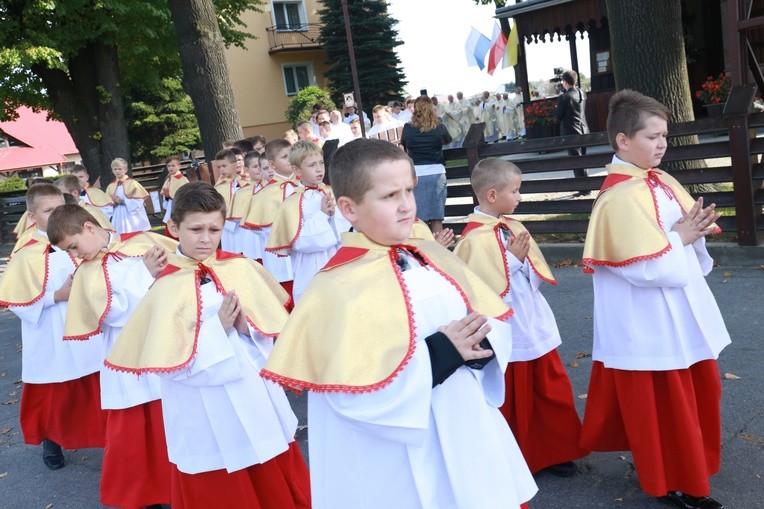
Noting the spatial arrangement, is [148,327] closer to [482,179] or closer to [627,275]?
[482,179]

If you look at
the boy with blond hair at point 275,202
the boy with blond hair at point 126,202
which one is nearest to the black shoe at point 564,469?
the boy with blond hair at point 275,202

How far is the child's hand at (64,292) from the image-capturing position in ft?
19.0

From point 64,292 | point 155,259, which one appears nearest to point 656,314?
point 155,259

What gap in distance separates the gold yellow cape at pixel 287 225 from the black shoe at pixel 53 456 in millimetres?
2462

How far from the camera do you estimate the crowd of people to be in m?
2.87

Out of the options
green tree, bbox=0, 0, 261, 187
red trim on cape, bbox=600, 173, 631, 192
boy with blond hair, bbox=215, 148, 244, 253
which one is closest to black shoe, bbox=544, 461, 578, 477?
red trim on cape, bbox=600, 173, 631, 192

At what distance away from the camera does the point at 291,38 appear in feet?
146

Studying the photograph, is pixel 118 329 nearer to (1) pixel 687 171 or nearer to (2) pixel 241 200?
(2) pixel 241 200

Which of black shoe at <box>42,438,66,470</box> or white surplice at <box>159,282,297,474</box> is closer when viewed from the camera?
white surplice at <box>159,282,297,474</box>

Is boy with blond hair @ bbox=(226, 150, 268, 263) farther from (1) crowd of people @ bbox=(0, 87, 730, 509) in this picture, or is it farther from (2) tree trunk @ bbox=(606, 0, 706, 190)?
(2) tree trunk @ bbox=(606, 0, 706, 190)

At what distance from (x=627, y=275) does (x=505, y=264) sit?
2.52ft

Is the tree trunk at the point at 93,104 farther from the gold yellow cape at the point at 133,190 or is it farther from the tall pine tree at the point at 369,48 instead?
the tall pine tree at the point at 369,48

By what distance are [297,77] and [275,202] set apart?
37609 mm

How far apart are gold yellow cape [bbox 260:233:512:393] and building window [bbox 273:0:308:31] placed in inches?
1709
